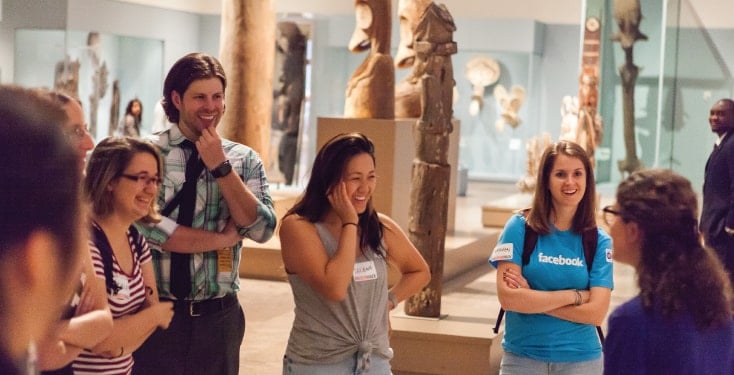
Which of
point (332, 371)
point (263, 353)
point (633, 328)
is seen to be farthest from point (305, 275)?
point (263, 353)

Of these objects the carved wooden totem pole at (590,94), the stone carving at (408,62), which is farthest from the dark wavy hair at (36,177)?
the carved wooden totem pole at (590,94)

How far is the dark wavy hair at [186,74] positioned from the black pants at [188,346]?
0.65 metres

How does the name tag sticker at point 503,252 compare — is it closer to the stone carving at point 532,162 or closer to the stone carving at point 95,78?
the stone carving at point 532,162

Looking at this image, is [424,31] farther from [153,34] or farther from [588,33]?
[153,34]

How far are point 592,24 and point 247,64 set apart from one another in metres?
6.87

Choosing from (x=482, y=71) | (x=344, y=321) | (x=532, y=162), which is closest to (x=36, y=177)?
(x=344, y=321)

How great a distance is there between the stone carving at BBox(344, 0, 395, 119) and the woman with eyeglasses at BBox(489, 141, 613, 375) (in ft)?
22.1

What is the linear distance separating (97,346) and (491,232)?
9.99m

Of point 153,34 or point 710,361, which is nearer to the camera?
point 710,361

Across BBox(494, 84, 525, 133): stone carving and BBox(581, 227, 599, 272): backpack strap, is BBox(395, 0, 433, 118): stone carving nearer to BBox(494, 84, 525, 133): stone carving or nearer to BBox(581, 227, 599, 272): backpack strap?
BBox(581, 227, 599, 272): backpack strap

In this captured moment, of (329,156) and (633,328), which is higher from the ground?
(329,156)

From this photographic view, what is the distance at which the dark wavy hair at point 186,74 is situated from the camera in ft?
11.2

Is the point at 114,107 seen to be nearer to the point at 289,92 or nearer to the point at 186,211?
the point at 289,92

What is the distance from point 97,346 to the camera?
8.89ft
